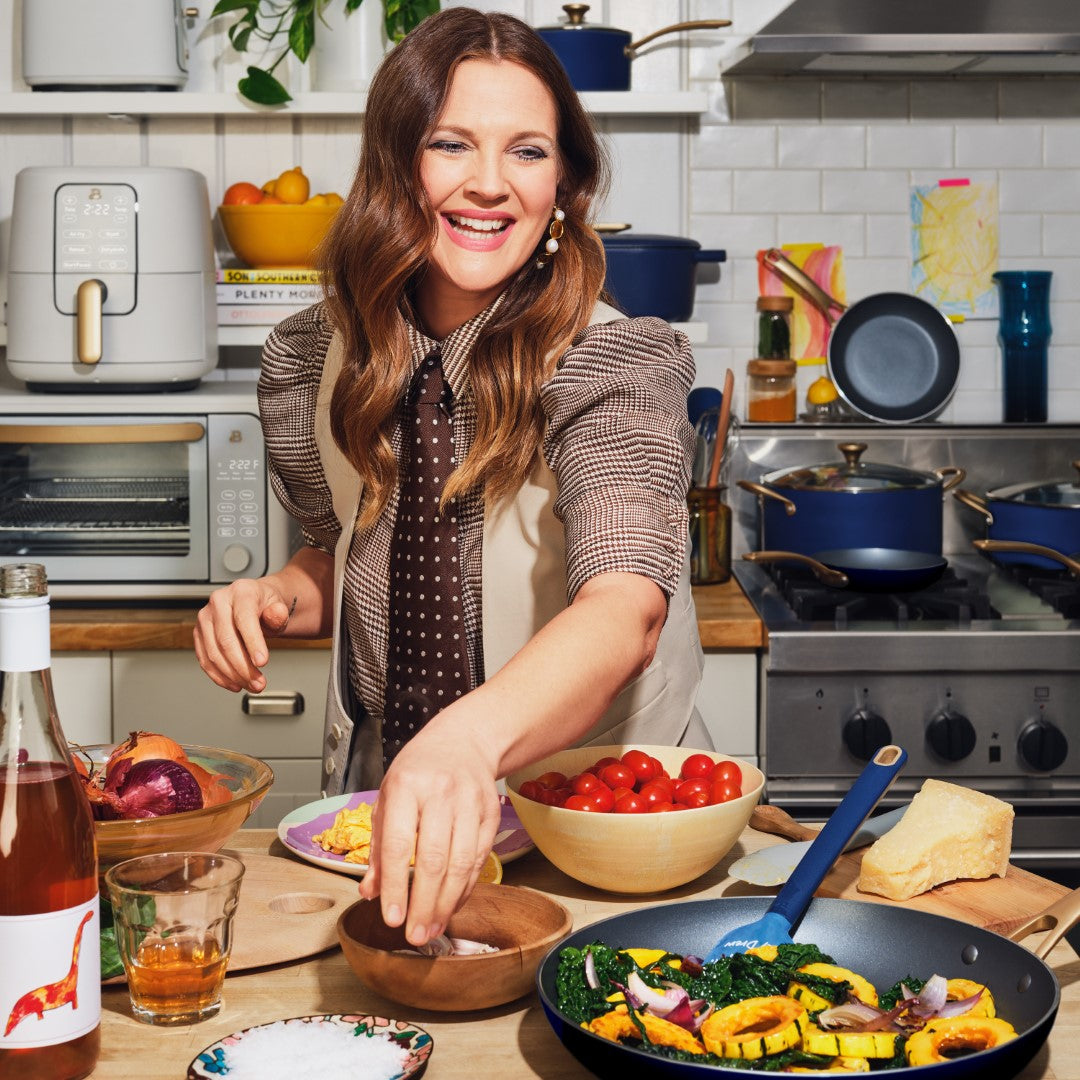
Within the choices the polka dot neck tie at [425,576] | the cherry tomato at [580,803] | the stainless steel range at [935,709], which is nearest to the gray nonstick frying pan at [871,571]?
the stainless steel range at [935,709]

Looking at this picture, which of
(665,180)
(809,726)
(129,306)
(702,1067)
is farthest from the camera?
(665,180)

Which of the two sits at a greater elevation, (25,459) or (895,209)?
(895,209)

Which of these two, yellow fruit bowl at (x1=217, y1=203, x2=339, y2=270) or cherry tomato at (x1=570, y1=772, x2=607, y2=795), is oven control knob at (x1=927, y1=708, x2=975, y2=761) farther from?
yellow fruit bowl at (x1=217, y1=203, x2=339, y2=270)

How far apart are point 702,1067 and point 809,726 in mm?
1523

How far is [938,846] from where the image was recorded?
1110 millimetres

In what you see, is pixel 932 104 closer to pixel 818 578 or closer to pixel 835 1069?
pixel 818 578

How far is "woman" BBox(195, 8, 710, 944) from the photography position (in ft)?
4.40

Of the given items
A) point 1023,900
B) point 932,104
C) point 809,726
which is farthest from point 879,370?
point 1023,900

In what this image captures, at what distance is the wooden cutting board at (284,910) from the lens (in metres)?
1.01

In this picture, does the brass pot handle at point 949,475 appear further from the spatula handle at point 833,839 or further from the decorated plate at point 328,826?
the spatula handle at point 833,839

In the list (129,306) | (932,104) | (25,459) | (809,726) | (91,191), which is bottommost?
(809,726)

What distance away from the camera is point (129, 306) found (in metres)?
2.39

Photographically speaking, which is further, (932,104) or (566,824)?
(932,104)

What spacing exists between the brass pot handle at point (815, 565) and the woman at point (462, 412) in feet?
2.33
